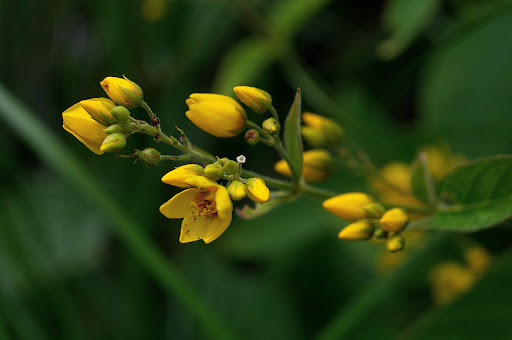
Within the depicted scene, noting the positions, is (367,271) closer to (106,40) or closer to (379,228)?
(379,228)

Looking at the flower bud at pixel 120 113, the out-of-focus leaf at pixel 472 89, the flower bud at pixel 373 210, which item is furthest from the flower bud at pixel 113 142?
the out-of-focus leaf at pixel 472 89

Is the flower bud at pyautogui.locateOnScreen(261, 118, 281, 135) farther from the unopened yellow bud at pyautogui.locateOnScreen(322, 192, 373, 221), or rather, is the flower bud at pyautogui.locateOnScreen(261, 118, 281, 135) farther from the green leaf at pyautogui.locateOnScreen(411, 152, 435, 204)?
the green leaf at pyautogui.locateOnScreen(411, 152, 435, 204)

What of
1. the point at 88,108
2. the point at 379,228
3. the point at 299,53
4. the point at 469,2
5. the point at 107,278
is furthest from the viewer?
the point at 299,53

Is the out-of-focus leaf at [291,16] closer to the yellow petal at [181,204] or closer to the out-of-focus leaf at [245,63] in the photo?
the out-of-focus leaf at [245,63]

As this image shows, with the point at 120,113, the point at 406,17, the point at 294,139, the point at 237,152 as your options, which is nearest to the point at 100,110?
the point at 120,113

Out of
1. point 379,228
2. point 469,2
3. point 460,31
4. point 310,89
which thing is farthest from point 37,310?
point 469,2

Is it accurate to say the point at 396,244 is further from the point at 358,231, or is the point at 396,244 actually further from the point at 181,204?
the point at 181,204
